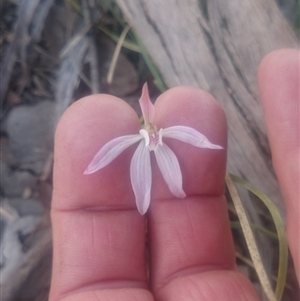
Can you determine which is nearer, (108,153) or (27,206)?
(108,153)

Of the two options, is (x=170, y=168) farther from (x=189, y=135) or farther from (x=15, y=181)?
(x=15, y=181)

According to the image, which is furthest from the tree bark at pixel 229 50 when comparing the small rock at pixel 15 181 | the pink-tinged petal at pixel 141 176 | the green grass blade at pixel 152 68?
the small rock at pixel 15 181

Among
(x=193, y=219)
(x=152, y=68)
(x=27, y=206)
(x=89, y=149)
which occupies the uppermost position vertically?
(x=152, y=68)

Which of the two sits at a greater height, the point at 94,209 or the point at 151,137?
the point at 151,137

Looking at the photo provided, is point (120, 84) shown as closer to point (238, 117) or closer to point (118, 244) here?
point (238, 117)

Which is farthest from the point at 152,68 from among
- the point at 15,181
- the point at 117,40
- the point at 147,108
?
the point at 15,181

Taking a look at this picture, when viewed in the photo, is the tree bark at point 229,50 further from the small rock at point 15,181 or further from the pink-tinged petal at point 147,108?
the small rock at point 15,181

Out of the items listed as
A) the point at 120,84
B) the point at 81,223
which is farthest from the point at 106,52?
the point at 81,223
